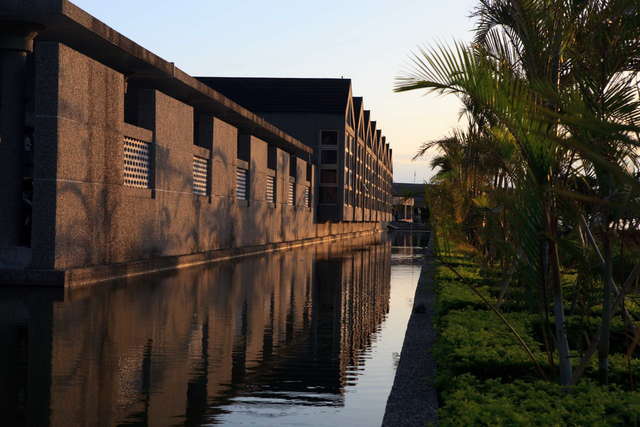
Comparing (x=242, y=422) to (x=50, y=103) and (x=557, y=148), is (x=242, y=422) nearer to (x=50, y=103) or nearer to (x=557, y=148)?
(x=557, y=148)

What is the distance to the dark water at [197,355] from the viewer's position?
739 cm

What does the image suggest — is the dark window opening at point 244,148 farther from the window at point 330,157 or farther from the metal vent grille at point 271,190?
the window at point 330,157

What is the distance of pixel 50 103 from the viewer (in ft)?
65.2

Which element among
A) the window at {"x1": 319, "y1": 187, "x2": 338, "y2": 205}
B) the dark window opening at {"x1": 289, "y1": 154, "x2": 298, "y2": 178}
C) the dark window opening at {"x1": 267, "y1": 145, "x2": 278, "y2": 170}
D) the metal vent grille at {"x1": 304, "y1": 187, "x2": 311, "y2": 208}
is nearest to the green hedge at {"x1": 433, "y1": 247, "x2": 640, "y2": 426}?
the dark window opening at {"x1": 267, "y1": 145, "x2": 278, "y2": 170}

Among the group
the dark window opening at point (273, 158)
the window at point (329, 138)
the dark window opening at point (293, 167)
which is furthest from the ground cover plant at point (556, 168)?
the window at point (329, 138)

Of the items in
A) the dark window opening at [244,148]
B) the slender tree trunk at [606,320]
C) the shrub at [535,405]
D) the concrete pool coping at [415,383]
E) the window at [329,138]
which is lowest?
the concrete pool coping at [415,383]

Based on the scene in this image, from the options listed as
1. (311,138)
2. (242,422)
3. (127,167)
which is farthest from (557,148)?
(311,138)

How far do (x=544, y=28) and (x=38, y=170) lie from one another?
15023 mm

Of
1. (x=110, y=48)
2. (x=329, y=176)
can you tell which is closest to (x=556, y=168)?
(x=110, y=48)

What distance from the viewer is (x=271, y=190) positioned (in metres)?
48.7

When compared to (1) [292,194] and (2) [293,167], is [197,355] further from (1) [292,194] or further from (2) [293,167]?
(2) [293,167]

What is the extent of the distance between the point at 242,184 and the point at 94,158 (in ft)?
62.2

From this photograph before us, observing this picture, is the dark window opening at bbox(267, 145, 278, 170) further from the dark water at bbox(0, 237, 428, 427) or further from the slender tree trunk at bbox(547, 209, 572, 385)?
the slender tree trunk at bbox(547, 209, 572, 385)

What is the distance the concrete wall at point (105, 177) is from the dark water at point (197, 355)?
8.02 feet
